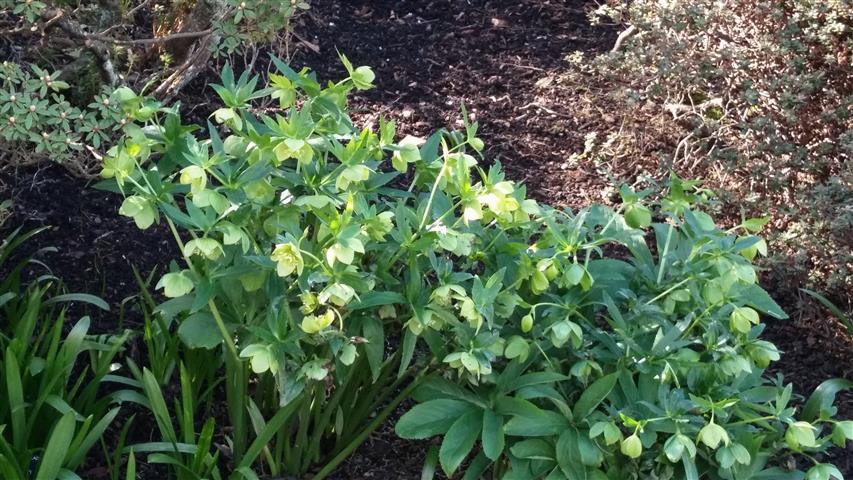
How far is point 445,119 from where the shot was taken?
462cm

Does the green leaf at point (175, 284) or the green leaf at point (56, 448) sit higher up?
the green leaf at point (175, 284)

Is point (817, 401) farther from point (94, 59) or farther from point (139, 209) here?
point (94, 59)

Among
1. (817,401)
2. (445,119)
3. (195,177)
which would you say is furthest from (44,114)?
(817,401)

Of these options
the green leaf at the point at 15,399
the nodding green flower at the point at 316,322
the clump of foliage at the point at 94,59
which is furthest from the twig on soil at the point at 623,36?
the green leaf at the point at 15,399

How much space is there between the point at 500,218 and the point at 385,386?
812 millimetres

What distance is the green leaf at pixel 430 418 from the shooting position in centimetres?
259

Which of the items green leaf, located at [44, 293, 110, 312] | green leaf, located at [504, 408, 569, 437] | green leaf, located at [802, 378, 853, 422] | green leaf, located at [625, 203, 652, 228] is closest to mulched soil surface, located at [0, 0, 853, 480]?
green leaf, located at [44, 293, 110, 312]

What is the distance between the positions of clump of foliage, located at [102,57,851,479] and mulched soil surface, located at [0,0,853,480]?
1.67ft

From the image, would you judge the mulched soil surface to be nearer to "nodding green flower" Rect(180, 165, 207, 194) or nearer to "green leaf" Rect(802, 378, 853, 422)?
"green leaf" Rect(802, 378, 853, 422)

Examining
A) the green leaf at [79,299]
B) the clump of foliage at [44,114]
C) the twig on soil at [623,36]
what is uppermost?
the clump of foliage at [44,114]

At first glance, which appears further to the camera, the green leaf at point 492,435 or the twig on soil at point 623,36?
the twig on soil at point 623,36

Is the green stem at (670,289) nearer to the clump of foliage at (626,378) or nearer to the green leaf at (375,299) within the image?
the clump of foliage at (626,378)

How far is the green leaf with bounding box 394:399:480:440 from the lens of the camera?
2.59 meters

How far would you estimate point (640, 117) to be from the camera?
4.36m
